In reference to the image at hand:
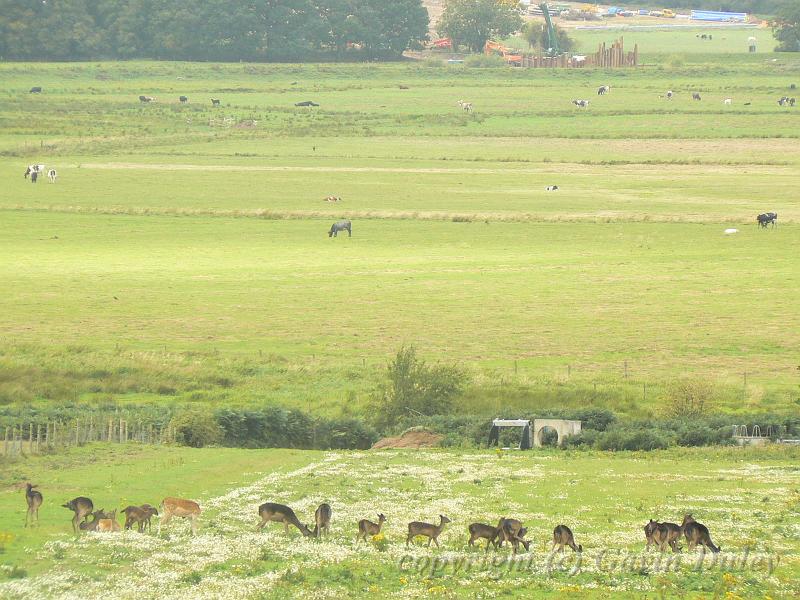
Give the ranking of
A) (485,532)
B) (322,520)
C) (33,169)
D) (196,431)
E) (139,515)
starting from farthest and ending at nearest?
(33,169) → (196,431) → (139,515) → (322,520) → (485,532)

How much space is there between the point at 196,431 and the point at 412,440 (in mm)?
5126

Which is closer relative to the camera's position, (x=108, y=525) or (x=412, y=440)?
(x=108, y=525)

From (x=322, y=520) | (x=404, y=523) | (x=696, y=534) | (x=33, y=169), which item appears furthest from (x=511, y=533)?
(x=33, y=169)

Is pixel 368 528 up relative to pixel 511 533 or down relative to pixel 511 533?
down

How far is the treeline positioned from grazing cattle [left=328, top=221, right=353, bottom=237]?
4392 inches

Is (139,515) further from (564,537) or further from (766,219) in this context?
(766,219)

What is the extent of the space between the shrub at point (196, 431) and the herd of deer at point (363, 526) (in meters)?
11.2

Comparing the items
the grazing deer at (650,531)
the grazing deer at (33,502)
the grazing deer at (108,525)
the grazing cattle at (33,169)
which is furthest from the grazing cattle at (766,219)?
the grazing deer at (108,525)

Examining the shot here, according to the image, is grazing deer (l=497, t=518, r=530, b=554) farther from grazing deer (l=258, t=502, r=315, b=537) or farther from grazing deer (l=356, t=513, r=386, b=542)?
grazing deer (l=258, t=502, r=315, b=537)

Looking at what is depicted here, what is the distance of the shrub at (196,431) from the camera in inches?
1355

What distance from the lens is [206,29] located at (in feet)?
589

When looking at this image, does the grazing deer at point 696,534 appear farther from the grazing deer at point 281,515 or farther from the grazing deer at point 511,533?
the grazing deer at point 281,515

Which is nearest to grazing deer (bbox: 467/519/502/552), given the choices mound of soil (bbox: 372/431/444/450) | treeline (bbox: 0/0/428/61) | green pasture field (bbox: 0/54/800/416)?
mound of soil (bbox: 372/431/444/450)

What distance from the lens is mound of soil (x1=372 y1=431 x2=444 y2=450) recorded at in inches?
1387
